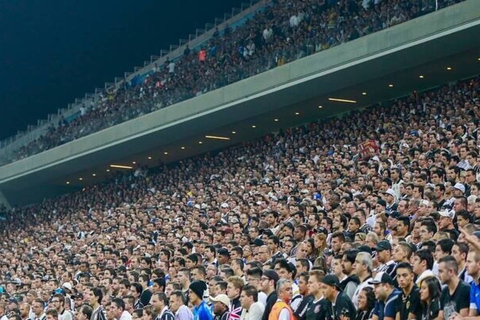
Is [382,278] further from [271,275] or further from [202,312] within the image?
[202,312]

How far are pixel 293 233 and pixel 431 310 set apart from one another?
20.0ft

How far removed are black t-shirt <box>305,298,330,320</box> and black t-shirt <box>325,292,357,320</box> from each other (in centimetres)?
4

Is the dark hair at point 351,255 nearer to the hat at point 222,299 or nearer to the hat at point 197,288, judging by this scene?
the hat at point 222,299

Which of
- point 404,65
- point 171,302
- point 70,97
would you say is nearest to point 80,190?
point 70,97

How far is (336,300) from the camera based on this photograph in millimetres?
10523

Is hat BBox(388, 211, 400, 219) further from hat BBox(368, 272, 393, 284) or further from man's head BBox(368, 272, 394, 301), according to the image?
man's head BBox(368, 272, 394, 301)

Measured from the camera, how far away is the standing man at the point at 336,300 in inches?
409

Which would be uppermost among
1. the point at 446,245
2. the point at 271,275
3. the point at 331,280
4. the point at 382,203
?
the point at 382,203

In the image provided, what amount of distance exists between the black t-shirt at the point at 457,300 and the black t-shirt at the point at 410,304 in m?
0.42

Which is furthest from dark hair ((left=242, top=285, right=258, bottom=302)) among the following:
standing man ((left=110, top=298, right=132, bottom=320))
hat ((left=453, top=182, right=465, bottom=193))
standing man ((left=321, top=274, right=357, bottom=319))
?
hat ((left=453, top=182, right=465, bottom=193))

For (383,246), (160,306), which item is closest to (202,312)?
(160,306)

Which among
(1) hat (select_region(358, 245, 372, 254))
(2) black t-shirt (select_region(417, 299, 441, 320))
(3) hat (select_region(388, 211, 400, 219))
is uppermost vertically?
(3) hat (select_region(388, 211, 400, 219))

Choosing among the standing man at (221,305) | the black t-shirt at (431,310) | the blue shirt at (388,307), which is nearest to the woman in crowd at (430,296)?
the black t-shirt at (431,310)

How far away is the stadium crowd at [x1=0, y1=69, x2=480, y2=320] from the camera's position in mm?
10547
